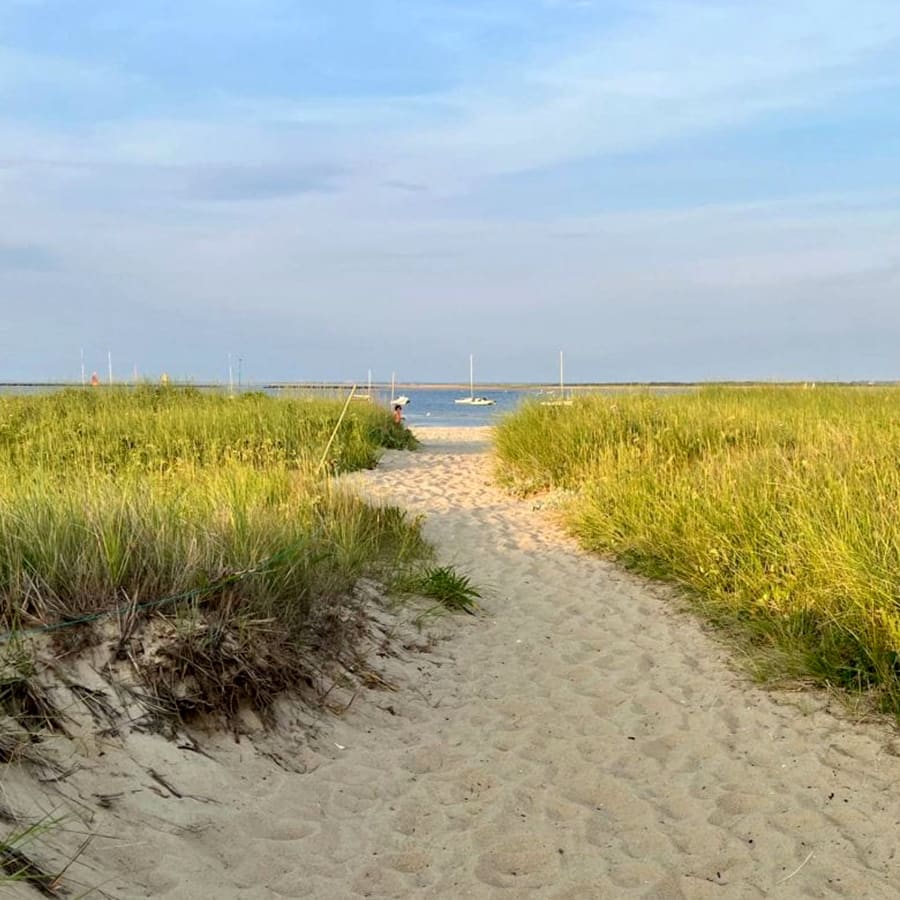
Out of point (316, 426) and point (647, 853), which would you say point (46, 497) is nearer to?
point (647, 853)

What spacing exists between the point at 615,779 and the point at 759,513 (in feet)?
11.5

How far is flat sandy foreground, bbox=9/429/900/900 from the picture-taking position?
300 centimetres

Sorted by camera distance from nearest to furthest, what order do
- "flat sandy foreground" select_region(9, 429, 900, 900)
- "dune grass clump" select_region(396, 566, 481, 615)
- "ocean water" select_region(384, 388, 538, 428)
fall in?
"flat sandy foreground" select_region(9, 429, 900, 900), "dune grass clump" select_region(396, 566, 481, 615), "ocean water" select_region(384, 388, 538, 428)

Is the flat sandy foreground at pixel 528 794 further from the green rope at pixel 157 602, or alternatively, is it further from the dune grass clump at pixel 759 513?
the green rope at pixel 157 602

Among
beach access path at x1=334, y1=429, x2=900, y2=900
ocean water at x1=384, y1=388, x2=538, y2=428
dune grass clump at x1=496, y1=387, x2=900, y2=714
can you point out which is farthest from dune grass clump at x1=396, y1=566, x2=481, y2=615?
ocean water at x1=384, y1=388, x2=538, y2=428

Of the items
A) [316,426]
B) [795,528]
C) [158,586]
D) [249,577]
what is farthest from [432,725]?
[316,426]

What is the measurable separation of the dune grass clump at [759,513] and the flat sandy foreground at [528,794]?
1.44 feet

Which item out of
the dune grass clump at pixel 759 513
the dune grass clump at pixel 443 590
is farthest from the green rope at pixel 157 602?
the dune grass clump at pixel 759 513

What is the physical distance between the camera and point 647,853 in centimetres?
325

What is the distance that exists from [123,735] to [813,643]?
3.88 metres

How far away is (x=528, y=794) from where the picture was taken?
3.70 metres

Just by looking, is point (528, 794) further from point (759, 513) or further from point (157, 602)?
point (759, 513)

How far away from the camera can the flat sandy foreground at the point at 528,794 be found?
9.84 ft

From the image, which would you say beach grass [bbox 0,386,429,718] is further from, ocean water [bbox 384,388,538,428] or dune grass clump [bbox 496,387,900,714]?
ocean water [bbox 384,388,538,428]
